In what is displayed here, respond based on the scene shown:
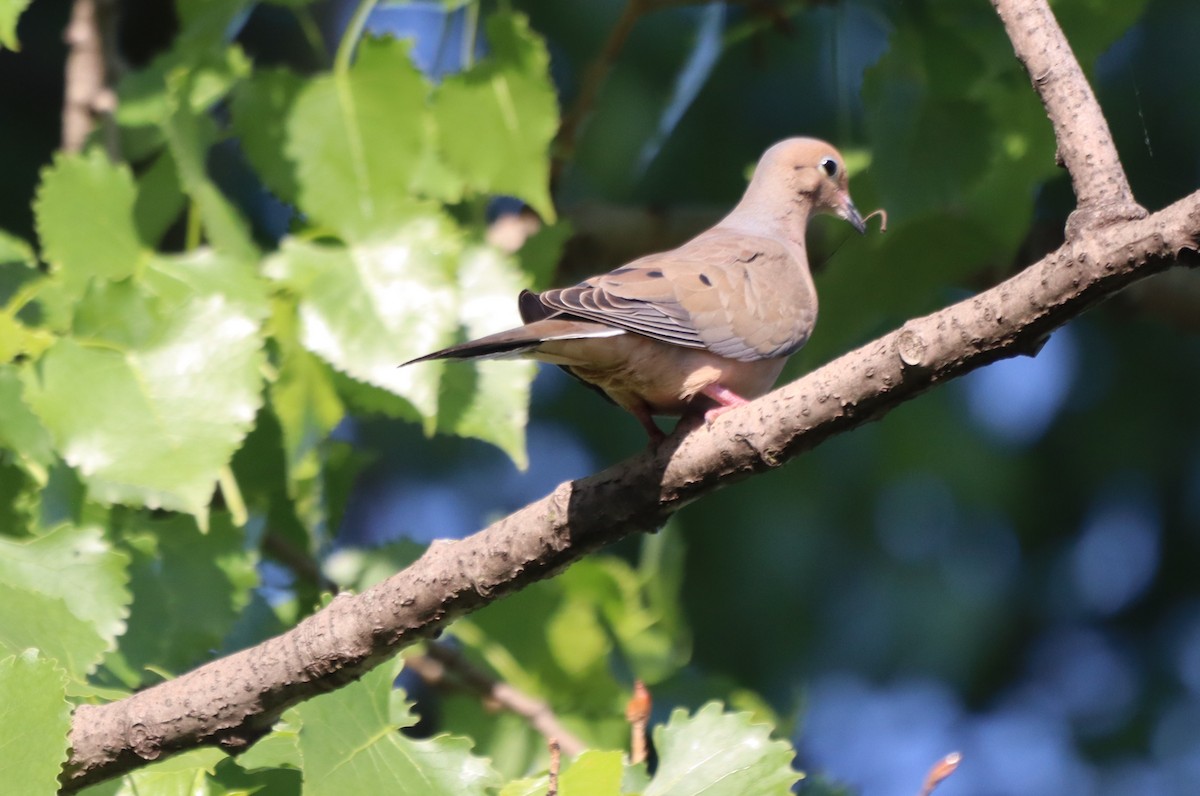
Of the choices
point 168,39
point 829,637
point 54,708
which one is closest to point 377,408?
point 54,708

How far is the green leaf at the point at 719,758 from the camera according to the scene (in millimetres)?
2547

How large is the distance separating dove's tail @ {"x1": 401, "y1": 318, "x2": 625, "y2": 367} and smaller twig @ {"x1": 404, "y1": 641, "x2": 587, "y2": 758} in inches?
58.2

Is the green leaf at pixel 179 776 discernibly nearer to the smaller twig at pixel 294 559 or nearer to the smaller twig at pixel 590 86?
the smaller twig at pixel 294 559

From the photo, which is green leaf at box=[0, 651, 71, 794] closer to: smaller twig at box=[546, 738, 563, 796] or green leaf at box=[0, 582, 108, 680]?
green leaf at box=[0, 582, 108, 680]

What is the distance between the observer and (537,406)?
5.99 metres

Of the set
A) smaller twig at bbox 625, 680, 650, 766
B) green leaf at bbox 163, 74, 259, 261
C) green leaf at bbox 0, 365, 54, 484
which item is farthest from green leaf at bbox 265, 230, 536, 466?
smaller twig at bbox 625, 680, 650, 766

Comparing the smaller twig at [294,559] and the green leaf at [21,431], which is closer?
the green leaf at [21,431]

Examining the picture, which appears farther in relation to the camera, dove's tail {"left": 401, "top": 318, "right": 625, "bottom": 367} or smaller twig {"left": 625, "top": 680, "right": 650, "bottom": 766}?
smaller twig {"left": 625, "top": 680, "right": 650, "bottom": 766}

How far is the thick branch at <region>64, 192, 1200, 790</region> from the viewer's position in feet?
6.04

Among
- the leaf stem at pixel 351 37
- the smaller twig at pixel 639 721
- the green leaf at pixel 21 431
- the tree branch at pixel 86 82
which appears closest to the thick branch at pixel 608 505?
the smaller twig at pixel 639 721

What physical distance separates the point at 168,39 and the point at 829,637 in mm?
3508

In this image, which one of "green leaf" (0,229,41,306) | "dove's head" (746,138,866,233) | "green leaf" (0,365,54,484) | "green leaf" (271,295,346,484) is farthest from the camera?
"dove's head" (746,138,866,233)

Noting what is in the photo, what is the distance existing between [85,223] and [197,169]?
305mm

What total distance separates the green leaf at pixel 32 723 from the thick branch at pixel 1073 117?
5.72 feet
